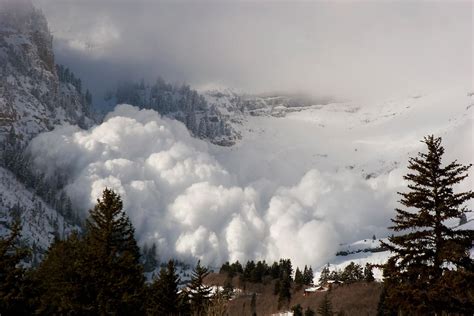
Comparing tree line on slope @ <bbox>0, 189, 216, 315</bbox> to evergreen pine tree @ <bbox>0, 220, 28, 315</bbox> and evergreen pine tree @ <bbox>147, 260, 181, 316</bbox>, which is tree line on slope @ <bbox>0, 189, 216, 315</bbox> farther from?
evergreen pine tree @ <bbox>147, 260, 181, 316</bbox>

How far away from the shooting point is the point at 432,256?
3152 centimetres

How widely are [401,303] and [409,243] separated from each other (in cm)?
360

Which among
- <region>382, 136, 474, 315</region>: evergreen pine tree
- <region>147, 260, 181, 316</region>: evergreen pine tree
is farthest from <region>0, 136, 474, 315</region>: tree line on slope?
<region>147, 260, 181, 316</region>: evergreen pine tree

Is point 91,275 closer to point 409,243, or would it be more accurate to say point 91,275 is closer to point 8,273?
point 8,273

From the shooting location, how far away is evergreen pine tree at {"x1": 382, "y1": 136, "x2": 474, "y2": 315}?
29500 millimetres

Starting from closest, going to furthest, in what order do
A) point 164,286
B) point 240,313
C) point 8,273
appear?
point 8,273 → point 164,286 → point 240,313

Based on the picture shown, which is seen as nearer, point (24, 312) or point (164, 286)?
point (24, 312)

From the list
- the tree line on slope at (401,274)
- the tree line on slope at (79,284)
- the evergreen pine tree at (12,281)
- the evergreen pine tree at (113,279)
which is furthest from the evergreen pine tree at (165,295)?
the evergreen pine tree at (12,281)

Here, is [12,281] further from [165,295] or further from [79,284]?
[165,295]

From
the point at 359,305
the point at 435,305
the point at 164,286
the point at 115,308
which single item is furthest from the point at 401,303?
the point at 359,305

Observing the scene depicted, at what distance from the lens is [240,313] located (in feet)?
648

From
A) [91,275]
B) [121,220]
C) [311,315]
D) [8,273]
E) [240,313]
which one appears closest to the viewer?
[8,273]

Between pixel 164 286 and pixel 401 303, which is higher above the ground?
pixel 164 286

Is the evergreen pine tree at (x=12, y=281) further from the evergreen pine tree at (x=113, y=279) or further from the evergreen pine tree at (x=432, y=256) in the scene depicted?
the evergreen pine tree at (x=432, y=256)
